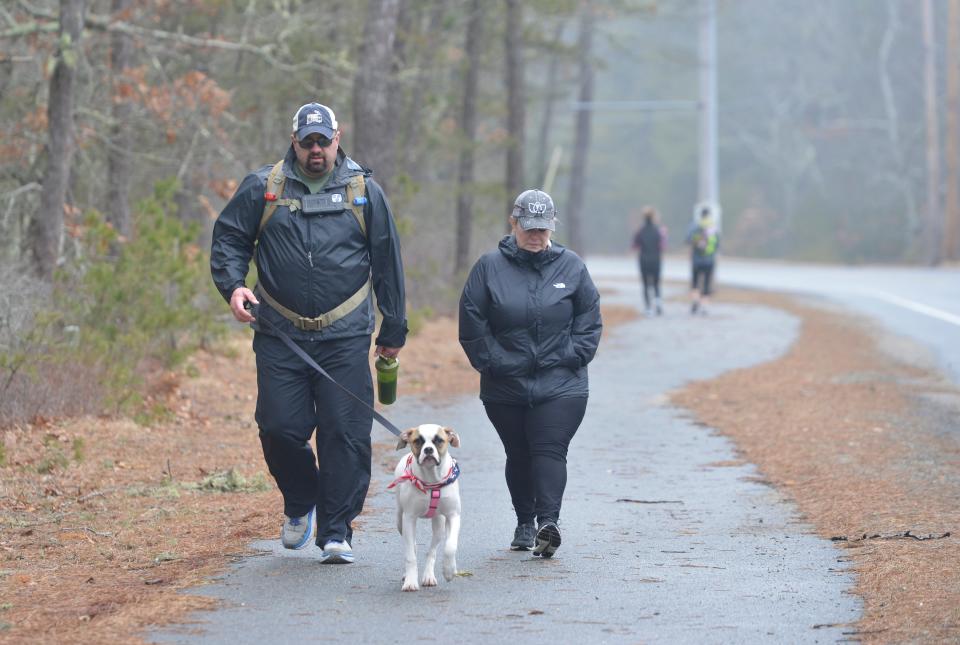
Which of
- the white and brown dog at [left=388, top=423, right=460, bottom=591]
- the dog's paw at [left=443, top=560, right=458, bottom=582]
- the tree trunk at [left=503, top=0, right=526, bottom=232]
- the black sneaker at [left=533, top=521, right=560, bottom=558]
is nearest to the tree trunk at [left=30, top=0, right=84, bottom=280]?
the black sneaker at [left=533, top=521, right=560, bottom=558]

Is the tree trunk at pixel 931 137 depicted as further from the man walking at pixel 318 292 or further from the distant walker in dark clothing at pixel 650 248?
the man walking at pixel 318 292

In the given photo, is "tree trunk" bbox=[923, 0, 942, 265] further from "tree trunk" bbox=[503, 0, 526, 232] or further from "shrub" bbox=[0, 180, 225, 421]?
"shrub" bbox=[0, 180, 225, 421]

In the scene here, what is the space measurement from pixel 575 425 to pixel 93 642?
10.3ft

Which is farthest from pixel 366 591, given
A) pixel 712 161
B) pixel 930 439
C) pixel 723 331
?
pixel 712 161

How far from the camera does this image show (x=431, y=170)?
123 ft

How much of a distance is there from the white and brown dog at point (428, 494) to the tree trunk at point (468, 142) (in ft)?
67.0

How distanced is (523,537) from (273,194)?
7.72 ft

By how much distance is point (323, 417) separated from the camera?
7.88 metres

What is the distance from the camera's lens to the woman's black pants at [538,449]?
27.0 ft

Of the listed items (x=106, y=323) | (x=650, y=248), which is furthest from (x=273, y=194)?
(x=650, y=248)

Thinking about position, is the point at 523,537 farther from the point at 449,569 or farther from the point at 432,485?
the point at 432,485

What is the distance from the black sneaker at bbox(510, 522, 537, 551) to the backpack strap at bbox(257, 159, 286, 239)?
7.25 ft

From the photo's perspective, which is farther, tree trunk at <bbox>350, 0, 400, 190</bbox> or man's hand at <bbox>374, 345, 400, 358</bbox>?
tree trunk at <bbox>350, 0, 400, 190</bbox>

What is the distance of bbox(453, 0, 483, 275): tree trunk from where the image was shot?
94.9 ft
